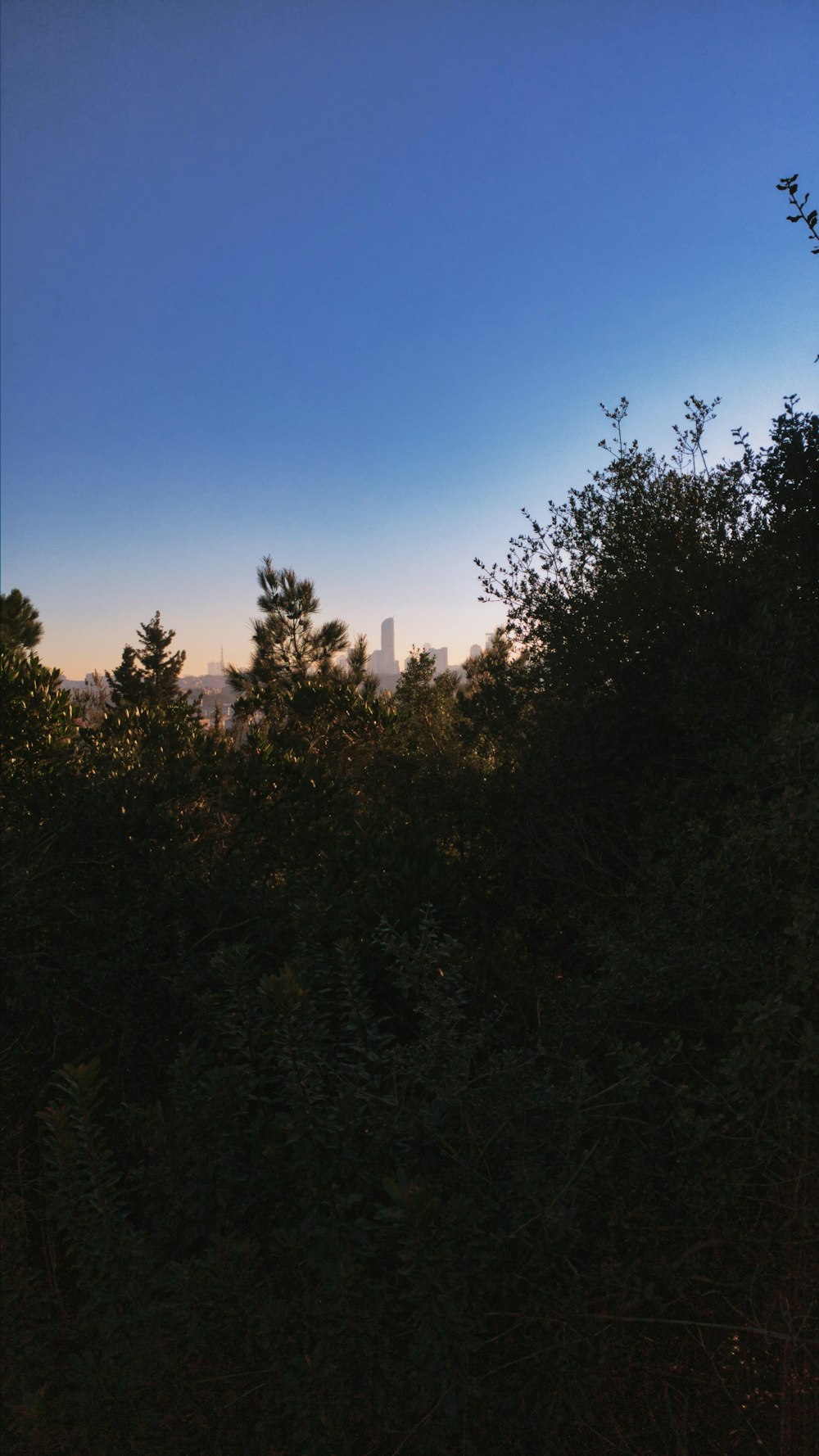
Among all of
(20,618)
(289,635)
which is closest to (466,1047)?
(289,635)

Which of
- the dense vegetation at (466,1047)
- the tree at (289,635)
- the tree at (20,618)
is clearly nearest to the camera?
the dense vegetation at (466,1047)

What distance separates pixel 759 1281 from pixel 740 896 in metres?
1.20

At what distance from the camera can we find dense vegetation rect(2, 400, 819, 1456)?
200cm

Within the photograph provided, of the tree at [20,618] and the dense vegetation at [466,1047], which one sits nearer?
the dense vegetation at [466,1047]

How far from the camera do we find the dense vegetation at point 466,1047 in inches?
78.7

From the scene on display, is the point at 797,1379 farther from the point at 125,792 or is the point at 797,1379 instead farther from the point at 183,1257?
the point at 125,792

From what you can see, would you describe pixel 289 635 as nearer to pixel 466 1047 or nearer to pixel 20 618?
pixel 20 618

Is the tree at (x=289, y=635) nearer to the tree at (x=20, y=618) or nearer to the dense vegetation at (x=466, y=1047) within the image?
the tree at (x=20, y=618)

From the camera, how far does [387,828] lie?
176 inches

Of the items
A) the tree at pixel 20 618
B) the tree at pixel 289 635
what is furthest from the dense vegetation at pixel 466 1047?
the tree at pixel 20 618

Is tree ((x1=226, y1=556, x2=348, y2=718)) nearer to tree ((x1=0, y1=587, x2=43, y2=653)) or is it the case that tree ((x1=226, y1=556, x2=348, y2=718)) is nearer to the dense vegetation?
tree ((x1=0, y1=587, x2=43, y2=653))

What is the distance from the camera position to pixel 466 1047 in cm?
244

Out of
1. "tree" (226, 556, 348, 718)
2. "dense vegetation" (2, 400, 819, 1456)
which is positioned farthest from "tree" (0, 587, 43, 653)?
"dense vegetation" (2, 400, 819, 1456)

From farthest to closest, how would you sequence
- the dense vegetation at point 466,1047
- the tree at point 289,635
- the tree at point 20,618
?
the tree at point 20,618
the tree at point 289,635
the dense vegetation at point 466,1047
